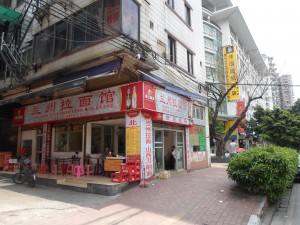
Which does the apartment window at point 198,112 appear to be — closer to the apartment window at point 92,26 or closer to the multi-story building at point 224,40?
the apartment window at point 92,26

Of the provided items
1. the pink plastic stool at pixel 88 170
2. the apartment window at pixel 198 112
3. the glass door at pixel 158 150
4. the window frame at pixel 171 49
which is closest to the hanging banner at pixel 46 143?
the pink plastic stool at pixel 88 170

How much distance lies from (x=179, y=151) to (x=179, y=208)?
7372 millimetres

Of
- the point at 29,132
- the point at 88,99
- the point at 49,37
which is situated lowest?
the point at 29,132

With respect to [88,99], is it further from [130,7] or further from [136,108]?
[130,7]

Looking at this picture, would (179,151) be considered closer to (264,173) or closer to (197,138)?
Result: (197,138)

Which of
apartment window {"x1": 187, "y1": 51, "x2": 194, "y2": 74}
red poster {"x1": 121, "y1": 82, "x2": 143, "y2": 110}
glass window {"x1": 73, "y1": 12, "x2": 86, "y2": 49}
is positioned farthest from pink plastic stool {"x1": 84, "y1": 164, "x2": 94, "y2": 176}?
apartment window {"x1": 187, "y1": 51, "x2": 194, "y2": 74}

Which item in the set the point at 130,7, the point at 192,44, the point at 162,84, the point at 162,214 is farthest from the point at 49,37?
the point at 162,214

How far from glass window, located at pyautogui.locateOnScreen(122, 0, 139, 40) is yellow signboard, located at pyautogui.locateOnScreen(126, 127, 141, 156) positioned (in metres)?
4.22

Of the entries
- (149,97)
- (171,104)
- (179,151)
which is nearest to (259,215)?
(149,97)

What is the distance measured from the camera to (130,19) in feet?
37.8

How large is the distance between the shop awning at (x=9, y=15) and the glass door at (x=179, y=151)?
535 inches

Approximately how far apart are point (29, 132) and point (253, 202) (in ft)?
47.5

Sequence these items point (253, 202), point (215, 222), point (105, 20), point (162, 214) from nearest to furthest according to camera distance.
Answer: point (215, 222) → point (162, 214) → point (253, 202) → point (105, 20)

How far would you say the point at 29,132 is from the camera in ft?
55.1
